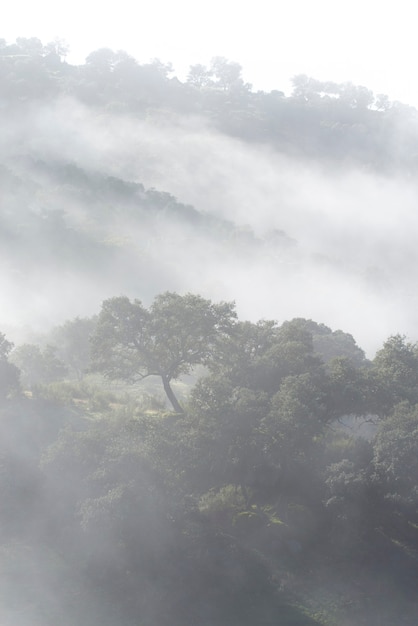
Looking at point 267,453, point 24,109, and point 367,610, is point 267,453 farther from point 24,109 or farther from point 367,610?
point 24,109

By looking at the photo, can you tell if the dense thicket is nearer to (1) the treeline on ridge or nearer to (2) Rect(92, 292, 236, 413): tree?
(2) Rect(92, 292, 236, 413): tree

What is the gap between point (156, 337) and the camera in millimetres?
30281

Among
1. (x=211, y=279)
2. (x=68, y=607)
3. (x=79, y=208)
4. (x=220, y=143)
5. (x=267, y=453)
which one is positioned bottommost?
(x=68, y=607)

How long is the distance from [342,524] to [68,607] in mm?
9088

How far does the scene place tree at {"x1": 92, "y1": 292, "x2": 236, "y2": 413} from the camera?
30.2 metres

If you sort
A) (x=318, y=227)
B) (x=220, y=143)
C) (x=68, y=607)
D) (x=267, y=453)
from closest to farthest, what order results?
1. (x=68, y=607)
2. (x=267, y=453)
3. (x=318, y=227)
4. (x=220, y=143)

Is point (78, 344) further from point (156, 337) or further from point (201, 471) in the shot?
point (201, 471)

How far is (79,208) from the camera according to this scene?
93625 mm

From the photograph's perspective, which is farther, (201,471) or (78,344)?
(78,344)

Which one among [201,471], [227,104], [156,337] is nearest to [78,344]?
[156,337]

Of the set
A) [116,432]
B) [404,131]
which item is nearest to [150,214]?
[116,432]

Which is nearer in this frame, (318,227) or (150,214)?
(150,214)

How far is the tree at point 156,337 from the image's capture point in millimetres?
30156

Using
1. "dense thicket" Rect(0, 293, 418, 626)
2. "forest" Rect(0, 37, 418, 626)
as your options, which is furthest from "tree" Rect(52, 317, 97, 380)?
"dense thicket" Rect(0, 293, 418, 626)
